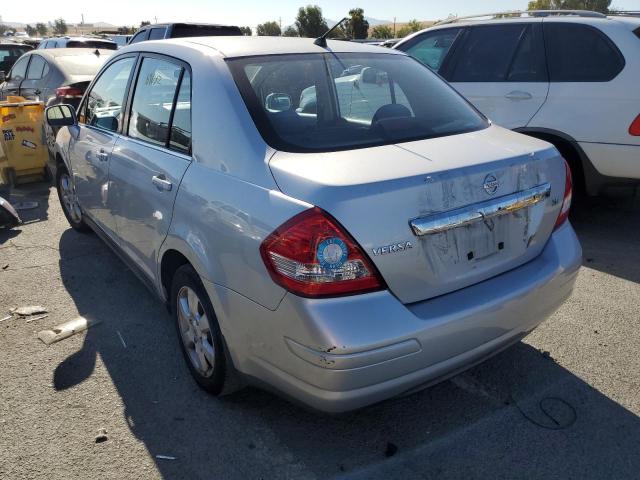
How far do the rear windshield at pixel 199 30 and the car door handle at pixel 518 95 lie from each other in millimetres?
6655

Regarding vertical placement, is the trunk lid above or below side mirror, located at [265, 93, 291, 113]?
below

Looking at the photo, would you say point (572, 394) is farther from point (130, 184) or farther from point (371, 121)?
point (130, 184)

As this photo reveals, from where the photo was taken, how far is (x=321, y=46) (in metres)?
3.14

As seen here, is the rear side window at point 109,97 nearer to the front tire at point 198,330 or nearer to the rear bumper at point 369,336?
the front tire at point 198,330

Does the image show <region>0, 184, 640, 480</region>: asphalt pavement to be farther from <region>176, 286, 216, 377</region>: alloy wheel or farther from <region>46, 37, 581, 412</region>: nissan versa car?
<region>46, 37, 581, 412</region>: nissan versa car

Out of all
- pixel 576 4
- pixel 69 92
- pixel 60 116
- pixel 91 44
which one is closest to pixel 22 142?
pixel 69 92

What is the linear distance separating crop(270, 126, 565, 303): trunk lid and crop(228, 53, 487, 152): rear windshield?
0.54 ft

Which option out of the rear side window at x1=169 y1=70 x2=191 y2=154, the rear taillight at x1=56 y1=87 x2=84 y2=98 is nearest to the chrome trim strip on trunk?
the rear side window at x1=169 y1=70 x2=191 y2=154

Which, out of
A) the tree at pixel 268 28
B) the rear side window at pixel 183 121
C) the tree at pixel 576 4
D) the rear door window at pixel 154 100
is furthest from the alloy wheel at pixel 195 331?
the tree at pixel 268 28

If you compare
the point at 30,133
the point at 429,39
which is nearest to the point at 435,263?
the point at 429,39

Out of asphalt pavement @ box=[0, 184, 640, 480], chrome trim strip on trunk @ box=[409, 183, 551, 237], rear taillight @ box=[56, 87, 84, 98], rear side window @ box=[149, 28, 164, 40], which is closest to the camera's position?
chrome trim strip on trunk @ box=[409, 183, 551, 237]

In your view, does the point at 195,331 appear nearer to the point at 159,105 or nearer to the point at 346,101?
the point at 159,105

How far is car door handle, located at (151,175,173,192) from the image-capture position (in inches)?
108

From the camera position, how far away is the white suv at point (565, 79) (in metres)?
4.49
